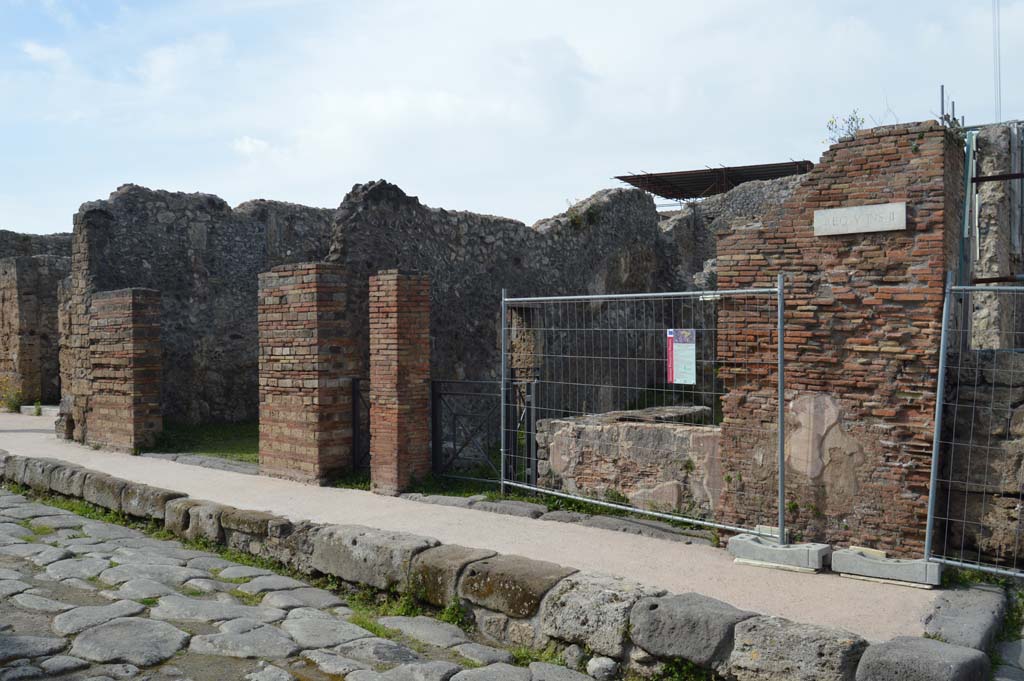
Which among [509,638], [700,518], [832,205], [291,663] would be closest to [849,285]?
[832,205]

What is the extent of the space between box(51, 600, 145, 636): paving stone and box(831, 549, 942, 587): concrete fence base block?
4301 millimetres

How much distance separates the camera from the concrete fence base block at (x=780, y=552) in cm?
550

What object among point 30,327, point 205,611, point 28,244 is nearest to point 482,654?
point 205,611

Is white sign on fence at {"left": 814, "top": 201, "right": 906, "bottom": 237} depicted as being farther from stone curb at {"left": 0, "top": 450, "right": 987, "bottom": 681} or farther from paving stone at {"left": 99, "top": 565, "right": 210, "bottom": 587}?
paving stone at {"left": 99, "top": 565, "right": 210, "bottom": 587}

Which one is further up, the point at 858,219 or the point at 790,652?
the point at 858,219

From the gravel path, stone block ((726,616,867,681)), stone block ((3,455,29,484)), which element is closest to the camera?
stone block ((726,616,867,681))

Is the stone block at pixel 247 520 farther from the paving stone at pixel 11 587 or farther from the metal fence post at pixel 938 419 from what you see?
the metal fence post at pixel 938 419

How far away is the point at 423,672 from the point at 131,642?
1583 millimetres

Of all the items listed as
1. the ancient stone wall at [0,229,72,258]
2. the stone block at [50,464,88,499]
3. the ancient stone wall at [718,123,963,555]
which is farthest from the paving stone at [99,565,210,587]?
the ancient stone wall at [0,229,72,258]

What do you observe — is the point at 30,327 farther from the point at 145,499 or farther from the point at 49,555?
the point at 49,555

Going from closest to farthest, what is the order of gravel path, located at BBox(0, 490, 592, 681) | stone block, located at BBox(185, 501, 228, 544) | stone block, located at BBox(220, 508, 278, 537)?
gravel path, located at BBox(0, 490, 592, 681), stone block, located at BBox(220, 508, 278, 537), stone block, located at BBox(185, 501, 228, 544)

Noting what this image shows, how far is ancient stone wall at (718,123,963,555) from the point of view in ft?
18.0

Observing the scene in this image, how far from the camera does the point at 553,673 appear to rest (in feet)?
14.3

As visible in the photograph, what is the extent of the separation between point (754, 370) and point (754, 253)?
0.84 metres
